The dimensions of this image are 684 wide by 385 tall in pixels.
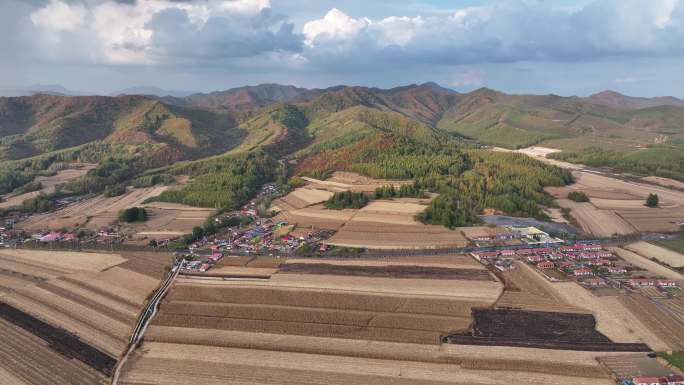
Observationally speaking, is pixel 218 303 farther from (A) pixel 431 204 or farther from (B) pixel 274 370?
(A) pixel 431 204

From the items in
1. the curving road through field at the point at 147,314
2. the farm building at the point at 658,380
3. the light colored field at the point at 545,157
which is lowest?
the curving road through field at the point at 147,314

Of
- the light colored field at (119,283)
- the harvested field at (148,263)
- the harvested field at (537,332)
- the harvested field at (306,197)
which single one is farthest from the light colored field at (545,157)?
the light colored field at (119,283)

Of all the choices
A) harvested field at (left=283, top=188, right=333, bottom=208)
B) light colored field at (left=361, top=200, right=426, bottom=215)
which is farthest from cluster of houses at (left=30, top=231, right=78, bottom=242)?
light colored field at (left=361, top=200, right=426, bottom=215)

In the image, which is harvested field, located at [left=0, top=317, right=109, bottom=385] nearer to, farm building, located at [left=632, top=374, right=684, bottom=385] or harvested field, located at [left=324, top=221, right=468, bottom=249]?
harvested field, located at [left=324, top=221, right=468, bottom=249]

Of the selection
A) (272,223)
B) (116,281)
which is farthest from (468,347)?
(272,223)

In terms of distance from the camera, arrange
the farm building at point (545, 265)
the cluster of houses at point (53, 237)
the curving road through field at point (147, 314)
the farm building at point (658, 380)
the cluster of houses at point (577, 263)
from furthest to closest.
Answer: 1. the cluster of houses at point (53, 237)
2. the farm building at point (545, 265)
3. the cluster of houses at point (577, 263)
4. the curving road through field at point (147, 314)
5. the farm building at point (658, 380)

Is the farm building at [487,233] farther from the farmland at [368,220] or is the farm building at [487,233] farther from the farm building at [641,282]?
the farm building at [641,282]
